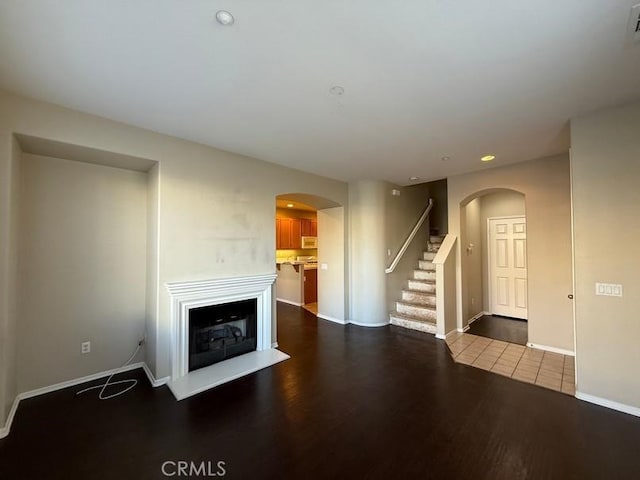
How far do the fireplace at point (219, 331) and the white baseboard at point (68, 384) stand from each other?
0.30 metres

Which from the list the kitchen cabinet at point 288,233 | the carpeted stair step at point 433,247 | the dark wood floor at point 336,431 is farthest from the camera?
the kitchen cabinet at point 288,233

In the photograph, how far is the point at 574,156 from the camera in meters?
2.65

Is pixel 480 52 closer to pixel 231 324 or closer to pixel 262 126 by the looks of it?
pixel 262 126

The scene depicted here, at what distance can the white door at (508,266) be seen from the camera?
5293 millimetres

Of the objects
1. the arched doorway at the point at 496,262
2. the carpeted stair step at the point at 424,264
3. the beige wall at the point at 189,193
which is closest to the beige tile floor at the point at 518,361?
the arched doorway at the point at 496,262

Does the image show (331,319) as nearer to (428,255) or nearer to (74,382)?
(428,255)

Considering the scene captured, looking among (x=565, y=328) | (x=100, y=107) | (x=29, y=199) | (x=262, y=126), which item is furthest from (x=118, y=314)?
(x=565, y=328)

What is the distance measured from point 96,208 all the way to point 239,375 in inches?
99.7

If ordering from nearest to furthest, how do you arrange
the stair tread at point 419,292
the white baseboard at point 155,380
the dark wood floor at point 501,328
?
the white baseboard at point 155,380, the dark wood floor at point 501,328, the stair tread at point 419,292

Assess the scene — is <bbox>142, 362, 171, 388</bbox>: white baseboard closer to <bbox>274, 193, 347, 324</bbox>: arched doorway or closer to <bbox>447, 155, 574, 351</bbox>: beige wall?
<bbox>274, 193, 347, 324</bbox>: arched doorway

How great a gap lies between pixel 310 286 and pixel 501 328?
13.7 ft

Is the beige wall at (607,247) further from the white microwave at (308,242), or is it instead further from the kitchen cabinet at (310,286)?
the white microwave at (308,242)

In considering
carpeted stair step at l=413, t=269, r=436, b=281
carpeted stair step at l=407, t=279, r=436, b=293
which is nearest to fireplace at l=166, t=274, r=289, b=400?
carpeted stair step at l=407, t=279, r=436, b=293

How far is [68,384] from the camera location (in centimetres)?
281
